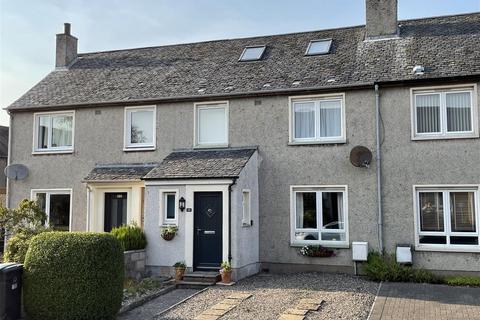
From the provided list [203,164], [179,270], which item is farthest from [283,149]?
[179,270]

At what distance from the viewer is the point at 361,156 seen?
14359mm

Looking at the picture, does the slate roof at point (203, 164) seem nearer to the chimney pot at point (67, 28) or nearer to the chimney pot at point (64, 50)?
the chimney pot at point (64, 50)

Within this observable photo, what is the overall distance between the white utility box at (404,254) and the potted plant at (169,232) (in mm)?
6410

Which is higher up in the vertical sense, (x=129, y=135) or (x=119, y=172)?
(x=129, y=135)

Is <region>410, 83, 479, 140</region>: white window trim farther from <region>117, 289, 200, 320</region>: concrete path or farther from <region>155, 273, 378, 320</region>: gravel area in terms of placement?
<region>117, 289, 200, 320</region>: concrete path

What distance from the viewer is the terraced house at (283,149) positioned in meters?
13.9

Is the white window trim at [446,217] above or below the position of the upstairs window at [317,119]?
below

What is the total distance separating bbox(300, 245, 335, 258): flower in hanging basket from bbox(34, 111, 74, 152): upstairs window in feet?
31.1

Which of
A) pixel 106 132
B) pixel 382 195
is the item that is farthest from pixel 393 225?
pixel 106 132

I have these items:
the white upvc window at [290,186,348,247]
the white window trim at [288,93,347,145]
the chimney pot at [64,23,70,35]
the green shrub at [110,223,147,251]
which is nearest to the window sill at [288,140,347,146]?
the white window trim at [288,93,347,145]

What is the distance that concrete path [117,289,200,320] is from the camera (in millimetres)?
10258

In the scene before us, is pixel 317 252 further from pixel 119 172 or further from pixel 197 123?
pixel 119 172

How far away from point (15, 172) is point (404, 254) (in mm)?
13696

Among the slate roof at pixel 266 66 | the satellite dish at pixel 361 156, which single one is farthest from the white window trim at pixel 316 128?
the satellite dish at pixel 361 156
